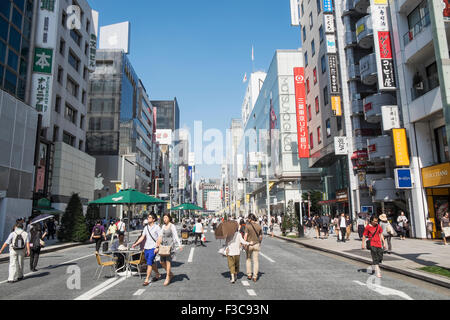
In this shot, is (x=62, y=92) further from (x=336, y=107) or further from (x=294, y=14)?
(x=294, y=14)

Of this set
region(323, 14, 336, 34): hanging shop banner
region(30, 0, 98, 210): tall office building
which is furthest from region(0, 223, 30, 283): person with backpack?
region(323, 14, 336, 34): hanging shop banner

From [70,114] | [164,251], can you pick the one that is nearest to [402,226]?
[164,251]

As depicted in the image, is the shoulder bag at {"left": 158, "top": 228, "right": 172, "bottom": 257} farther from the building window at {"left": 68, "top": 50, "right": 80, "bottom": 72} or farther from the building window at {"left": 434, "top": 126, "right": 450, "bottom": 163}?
the building window at {"left": 68, "top": 50, "right": 80, "bottom": 72}

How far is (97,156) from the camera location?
59.7 metres

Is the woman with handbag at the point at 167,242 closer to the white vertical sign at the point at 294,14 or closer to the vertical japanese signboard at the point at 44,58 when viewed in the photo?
the vertical japanese signboard at the point at 44,58

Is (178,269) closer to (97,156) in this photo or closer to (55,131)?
(55,131)

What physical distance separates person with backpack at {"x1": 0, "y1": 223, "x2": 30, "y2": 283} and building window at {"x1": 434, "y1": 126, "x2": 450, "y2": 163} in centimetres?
2328

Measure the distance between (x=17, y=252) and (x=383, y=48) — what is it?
25416 millimetres

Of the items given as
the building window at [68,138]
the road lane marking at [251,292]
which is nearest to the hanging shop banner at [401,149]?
the road lane marking at [251,292]

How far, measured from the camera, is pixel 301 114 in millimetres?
45656

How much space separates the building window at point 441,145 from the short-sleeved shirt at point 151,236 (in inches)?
788

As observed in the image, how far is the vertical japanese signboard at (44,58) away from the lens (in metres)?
32.4

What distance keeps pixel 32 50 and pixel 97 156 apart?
1153 inches
